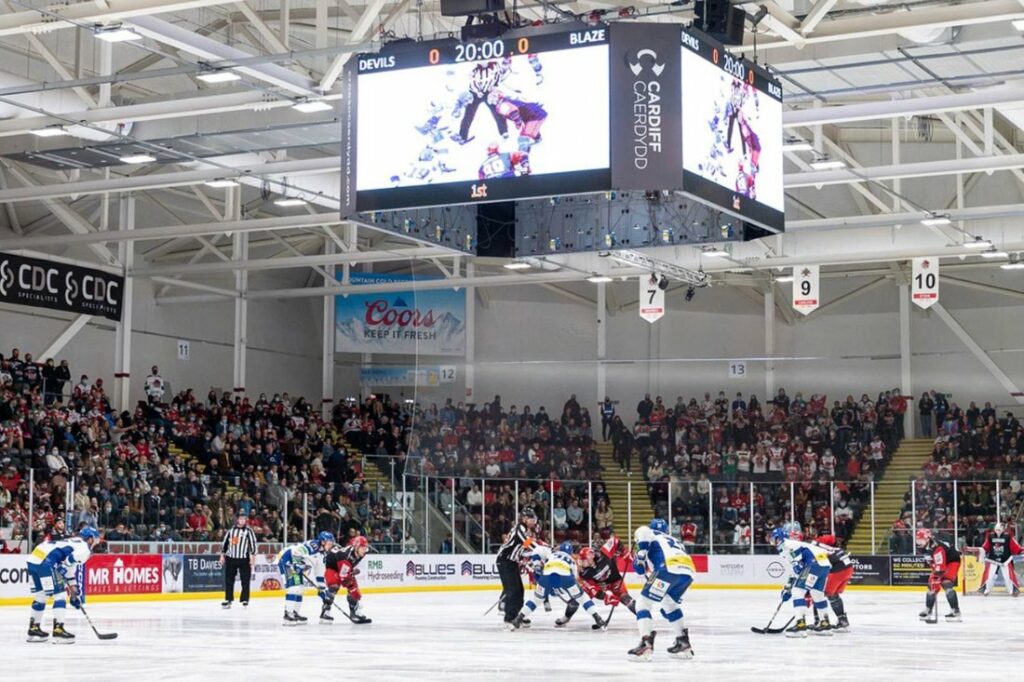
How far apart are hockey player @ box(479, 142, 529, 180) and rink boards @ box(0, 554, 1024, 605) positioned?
424 inches

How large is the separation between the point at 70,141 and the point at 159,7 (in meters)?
9.93

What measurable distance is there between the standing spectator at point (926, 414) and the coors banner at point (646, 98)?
28.3 metres

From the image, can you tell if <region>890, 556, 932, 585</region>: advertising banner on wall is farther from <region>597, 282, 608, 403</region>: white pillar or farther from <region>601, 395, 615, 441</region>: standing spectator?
<region>597, 282, 608, 403</region>: white pillar

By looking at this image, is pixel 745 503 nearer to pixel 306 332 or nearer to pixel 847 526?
pixel 847 526

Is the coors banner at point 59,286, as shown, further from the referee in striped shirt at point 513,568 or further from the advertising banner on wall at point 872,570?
the referee in striped shirt at point 513,568

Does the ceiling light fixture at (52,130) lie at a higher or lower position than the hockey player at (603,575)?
higher

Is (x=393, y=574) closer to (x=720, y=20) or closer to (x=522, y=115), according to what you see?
(x=522, y=115)

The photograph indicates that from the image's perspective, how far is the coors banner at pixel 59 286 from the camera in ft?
111

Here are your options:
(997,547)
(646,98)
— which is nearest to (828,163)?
(997,547)

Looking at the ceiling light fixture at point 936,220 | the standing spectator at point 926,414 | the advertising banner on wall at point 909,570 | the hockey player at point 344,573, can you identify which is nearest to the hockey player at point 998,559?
the advertising banner on wall at point 909,570

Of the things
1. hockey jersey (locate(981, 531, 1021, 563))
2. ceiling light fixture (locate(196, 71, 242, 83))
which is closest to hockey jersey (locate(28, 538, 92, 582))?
ceiling light fixture (locate(196, 71, 242, 83))

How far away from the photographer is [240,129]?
2395cm

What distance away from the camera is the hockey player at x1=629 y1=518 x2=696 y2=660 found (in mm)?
13383

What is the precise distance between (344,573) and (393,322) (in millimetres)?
23934
